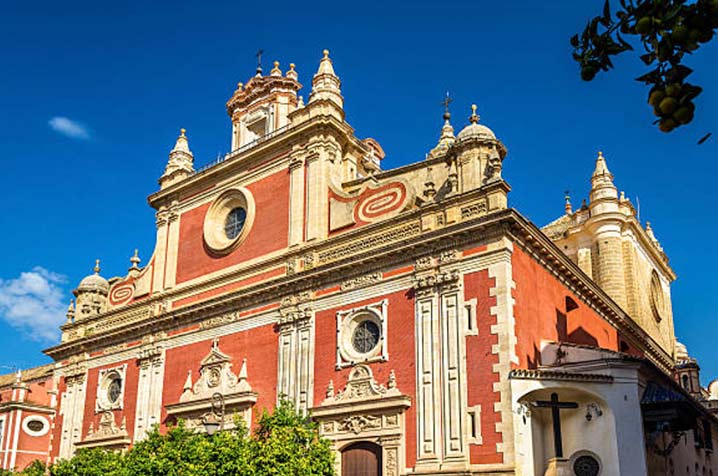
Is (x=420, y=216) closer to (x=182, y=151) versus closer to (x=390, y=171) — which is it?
(x=390, y=171)

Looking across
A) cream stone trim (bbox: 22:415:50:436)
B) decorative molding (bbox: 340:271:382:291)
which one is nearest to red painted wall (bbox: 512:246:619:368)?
decorative molding (bbox: 340:271:382:291)

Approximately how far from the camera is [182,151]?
31641 millimetres

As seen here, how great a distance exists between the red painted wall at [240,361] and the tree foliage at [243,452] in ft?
4.30

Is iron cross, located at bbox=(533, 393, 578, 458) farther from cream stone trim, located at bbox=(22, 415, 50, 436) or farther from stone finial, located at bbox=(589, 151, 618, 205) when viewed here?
cream stone trim, located at bbox=(22, 415, 50, 436)

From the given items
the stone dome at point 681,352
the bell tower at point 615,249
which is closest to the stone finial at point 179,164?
the bell tower at point 615,249

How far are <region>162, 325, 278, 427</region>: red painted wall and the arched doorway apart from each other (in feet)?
11.4

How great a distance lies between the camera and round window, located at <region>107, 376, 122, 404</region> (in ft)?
94.5

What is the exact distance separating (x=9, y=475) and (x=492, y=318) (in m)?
20.6

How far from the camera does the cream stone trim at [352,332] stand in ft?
68.5

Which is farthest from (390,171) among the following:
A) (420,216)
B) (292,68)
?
(292,68)

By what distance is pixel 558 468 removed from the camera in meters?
17.9

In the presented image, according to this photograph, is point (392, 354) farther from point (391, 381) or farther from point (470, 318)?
point (470, 318)

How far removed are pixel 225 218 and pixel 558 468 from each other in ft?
50.7

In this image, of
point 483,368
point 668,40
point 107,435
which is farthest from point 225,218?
point 668,40
